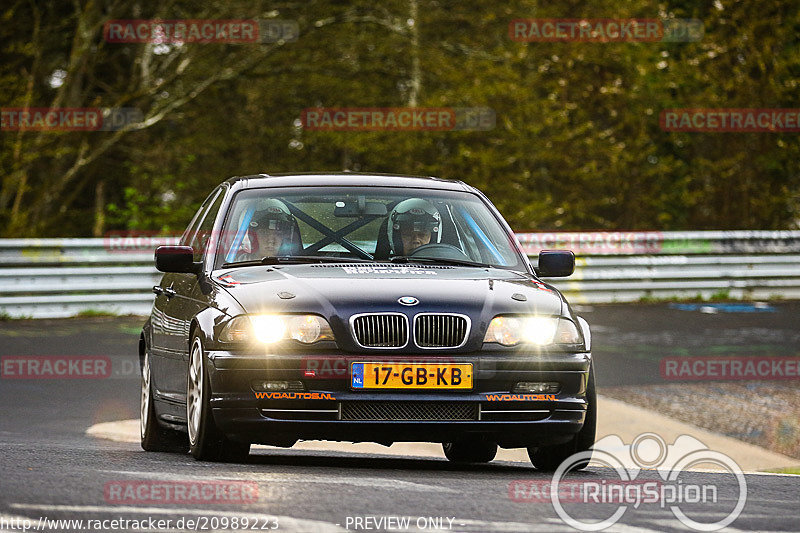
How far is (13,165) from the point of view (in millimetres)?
26984

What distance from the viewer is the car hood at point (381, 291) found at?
8203mm

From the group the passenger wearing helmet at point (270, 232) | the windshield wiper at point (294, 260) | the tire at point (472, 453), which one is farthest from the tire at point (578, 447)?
the passenger wearing helmet at point (270, 232)

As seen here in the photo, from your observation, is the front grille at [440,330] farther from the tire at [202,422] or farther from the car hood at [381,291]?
the tire at [202,422]

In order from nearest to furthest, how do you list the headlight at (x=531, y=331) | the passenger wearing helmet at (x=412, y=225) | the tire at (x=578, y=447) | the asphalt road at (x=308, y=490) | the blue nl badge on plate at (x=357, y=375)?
1. the asphalt road at (x=308, y=490)
2. the blue nl badge on plate at (x=357, y=375)
3. the headlight at (x=531, y=331)
4. the tire at (x=578, y=447)
5. the passenger wearing helmet at (x=412, y=225)

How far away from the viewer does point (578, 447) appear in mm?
8875

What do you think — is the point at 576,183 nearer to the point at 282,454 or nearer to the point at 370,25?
the point at 370,25

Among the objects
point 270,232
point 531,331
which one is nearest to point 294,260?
point 270,232

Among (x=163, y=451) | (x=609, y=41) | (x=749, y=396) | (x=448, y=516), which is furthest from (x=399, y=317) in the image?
(x=609, y=41)

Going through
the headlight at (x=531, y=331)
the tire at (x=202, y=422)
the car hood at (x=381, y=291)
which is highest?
the car hood at (x=381, y=291)

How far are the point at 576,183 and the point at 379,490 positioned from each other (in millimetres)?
28230

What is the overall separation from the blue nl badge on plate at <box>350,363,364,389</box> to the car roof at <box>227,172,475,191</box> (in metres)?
1.78

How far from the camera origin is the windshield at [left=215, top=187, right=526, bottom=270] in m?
9.21

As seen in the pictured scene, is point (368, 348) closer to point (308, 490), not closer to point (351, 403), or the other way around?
point (351, 403)

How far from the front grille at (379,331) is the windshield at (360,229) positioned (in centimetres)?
97
